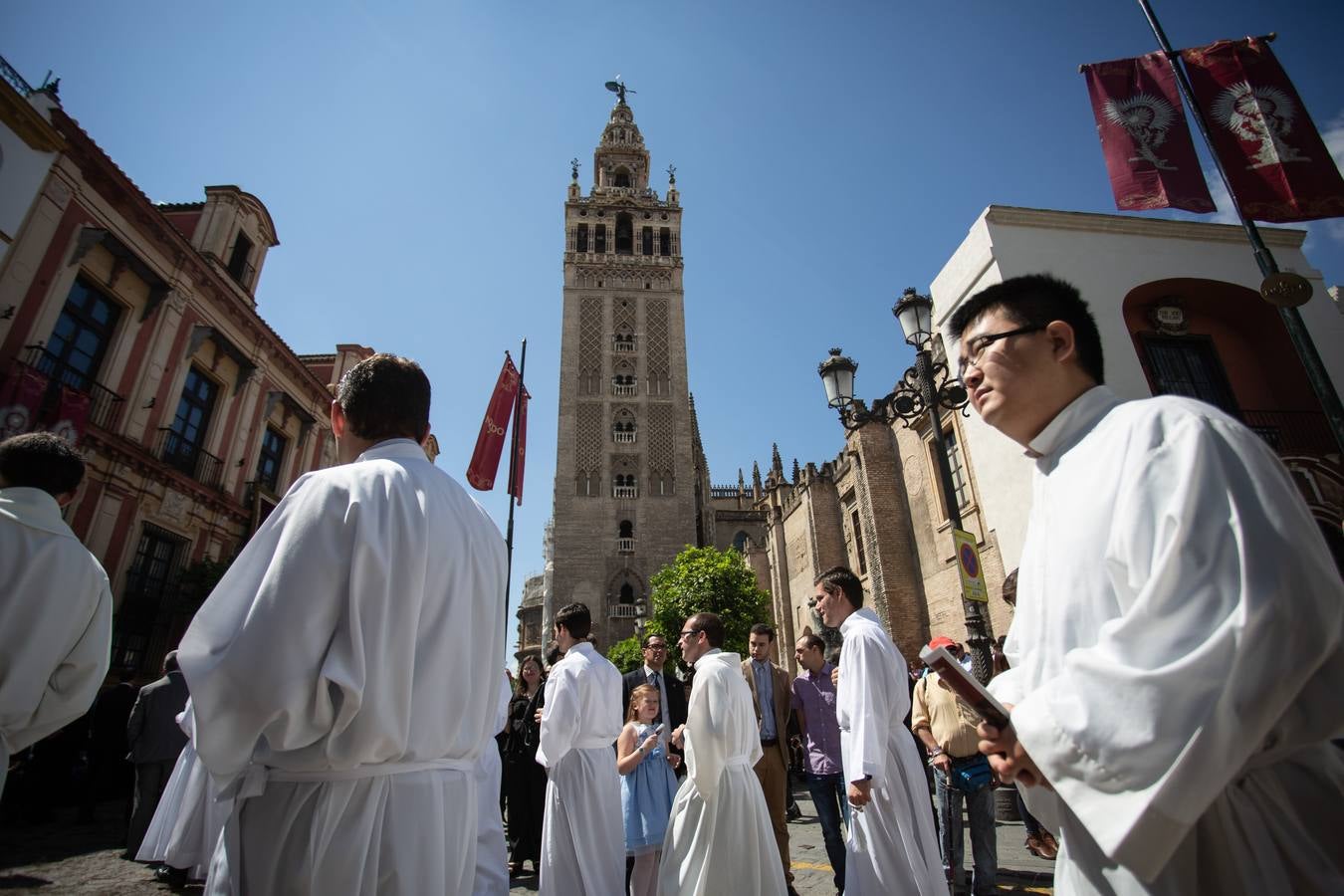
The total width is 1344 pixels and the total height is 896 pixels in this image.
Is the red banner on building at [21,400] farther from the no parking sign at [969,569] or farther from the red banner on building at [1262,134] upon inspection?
the red banner on building at [1262,134]

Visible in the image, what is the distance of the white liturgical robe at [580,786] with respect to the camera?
4.05 meters

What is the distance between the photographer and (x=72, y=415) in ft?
32.2

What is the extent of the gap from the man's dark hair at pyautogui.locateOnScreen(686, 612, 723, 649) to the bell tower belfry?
25958 mm

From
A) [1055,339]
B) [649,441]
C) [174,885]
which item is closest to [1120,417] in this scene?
[1055,339]

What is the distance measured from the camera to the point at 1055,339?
1562mm

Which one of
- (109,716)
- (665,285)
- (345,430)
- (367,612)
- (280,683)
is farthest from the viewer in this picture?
(665,285)

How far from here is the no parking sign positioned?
6.28 m

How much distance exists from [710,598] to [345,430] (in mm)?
20707

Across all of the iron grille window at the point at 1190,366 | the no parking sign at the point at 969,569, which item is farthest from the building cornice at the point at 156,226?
the iron grille window at the point at 1190,366

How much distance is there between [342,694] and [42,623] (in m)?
2.07

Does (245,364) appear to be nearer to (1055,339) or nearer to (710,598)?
(710,598)

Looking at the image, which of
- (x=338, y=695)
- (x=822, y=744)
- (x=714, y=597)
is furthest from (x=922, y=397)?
(x=714, y=597)

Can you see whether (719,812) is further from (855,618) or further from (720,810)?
(855,618)

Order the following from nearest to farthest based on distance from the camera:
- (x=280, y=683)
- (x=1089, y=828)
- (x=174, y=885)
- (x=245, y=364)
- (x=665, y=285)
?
1. (x=1089, y=828)
2. (x=280, y=683)
3. (x=174, y=885)
4. (x=245, y=364)
5. (x=665, y=285)
